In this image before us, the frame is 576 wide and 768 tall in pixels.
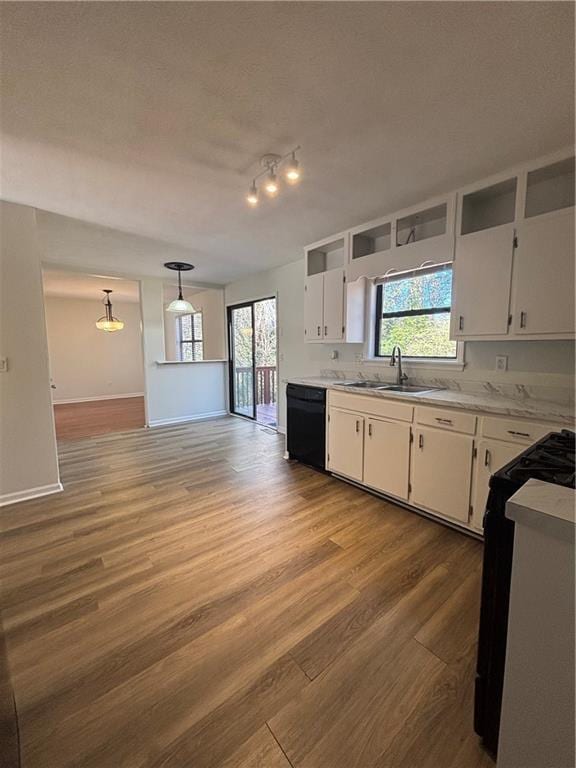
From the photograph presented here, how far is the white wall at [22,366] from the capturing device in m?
2.73

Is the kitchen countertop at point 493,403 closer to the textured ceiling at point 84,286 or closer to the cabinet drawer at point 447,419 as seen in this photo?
the cabinet drawer at point 447,419

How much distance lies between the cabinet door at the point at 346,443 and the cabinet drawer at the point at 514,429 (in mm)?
1052

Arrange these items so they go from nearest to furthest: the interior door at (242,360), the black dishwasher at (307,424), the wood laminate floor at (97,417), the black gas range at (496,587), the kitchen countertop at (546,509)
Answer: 1. the kitchen countertop at (546,509)
2. the black gas range at (496,587)
3. the black dishwasher at (307,424)
4. the wood laminate floor at (97,417)
5. the interior door at (242,360)

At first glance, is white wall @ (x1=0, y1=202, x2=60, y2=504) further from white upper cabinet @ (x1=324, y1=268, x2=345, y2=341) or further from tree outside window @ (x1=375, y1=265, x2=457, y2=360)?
tree outside window @ (x1=375, y1=265, x2=457, y2=360)

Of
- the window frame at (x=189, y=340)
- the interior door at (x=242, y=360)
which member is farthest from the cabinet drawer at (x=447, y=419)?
the window frame at (x=189, y=340)

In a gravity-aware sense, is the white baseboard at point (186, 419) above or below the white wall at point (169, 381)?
below

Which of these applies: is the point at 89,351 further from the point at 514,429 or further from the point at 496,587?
the point at 496,587

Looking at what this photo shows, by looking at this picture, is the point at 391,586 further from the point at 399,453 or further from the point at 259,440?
the point at 259,440

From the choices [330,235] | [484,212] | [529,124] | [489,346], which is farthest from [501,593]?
[330,235]

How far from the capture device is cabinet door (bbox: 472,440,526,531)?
210 cm

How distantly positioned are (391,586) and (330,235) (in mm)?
3234

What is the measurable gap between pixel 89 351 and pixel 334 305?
6.94 meters

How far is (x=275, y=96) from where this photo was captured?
153 centimetres

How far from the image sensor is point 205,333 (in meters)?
7.36
